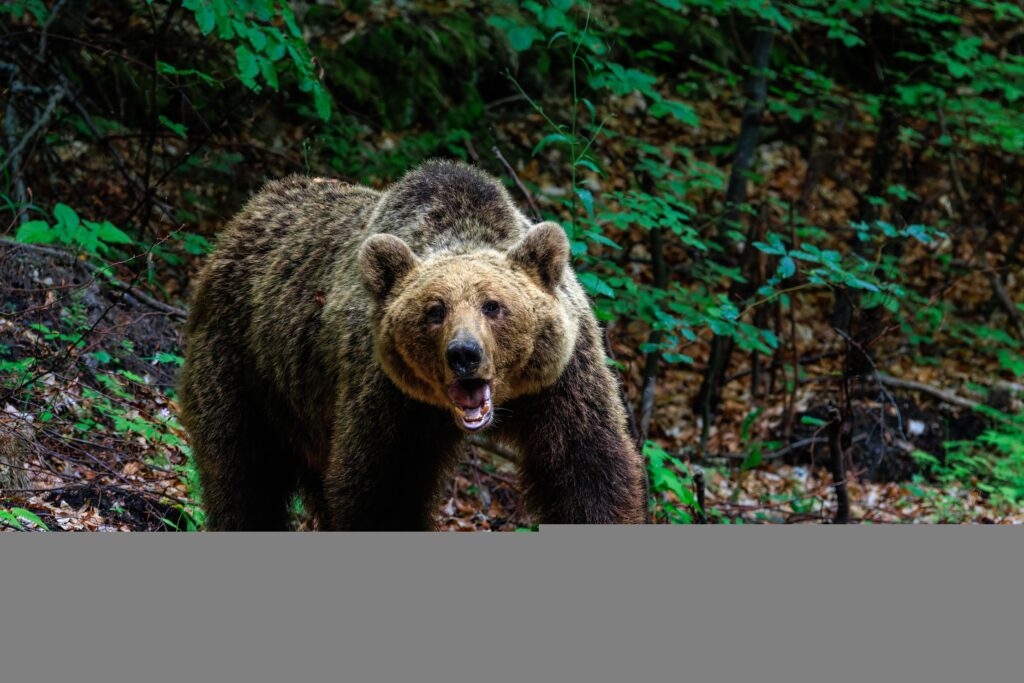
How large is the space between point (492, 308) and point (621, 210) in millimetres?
3308

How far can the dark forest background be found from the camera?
4.29m

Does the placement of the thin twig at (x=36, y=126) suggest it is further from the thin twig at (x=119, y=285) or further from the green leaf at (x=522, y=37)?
the green leaf at (x=522, y=37)

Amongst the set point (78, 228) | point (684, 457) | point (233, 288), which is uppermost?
point (78, 228)

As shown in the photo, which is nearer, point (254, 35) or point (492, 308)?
point (492, 308)

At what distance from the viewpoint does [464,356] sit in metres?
2.77

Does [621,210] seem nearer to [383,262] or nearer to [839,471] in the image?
[839,471]

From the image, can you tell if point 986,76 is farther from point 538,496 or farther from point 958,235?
point 538,496

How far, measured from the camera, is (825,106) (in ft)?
23.9

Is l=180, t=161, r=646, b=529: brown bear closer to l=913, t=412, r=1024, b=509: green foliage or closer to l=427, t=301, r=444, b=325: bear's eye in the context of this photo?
l=427, t=301, r=444, b=325: bear's eye

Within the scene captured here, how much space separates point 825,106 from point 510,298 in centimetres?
503

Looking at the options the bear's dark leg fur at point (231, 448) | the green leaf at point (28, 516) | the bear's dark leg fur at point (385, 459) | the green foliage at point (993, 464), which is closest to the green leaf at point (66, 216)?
the bear's dark leg fur at point (231, 448)

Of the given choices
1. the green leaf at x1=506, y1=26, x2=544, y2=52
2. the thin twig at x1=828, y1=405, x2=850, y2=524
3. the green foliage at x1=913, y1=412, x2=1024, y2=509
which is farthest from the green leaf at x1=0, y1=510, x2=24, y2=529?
the green foliage at x1=913, y1=412, x2=1024, y2=509

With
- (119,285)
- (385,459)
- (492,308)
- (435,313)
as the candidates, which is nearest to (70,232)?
(119,285)

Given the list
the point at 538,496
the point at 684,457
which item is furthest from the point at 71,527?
the point at 684,457
